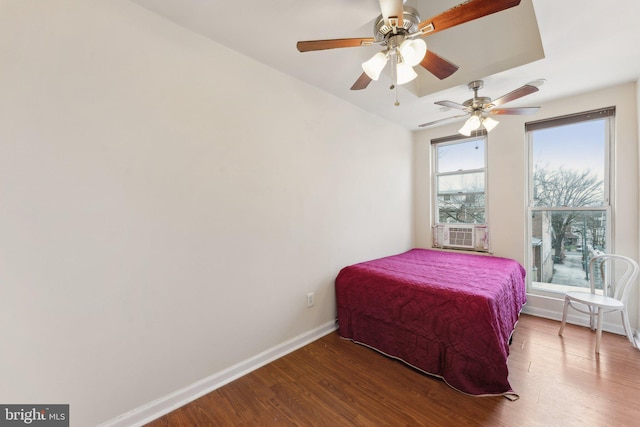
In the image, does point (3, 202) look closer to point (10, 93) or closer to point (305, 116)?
point (10, 93)

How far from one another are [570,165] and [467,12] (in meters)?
2.76

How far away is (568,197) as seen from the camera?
296 centimetres

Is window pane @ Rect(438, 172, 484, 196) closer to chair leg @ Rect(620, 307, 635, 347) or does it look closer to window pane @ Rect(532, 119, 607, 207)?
window pane @ Rect(532, 119, 607, 207)

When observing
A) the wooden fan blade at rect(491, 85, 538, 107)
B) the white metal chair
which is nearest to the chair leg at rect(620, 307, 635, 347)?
the white metal chair

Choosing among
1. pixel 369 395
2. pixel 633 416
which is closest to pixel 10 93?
pixel 369 395

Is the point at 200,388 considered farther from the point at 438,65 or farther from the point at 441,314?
the point at 438,65

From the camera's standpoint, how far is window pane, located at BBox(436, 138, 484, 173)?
11.8ft

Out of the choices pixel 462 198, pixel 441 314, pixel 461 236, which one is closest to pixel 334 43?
pixel 441 314

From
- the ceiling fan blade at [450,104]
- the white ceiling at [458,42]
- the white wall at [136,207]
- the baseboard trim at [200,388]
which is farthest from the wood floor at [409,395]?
the white ceiling at [458,42]

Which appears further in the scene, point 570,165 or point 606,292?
point 570,165

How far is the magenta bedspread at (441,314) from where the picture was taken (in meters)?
1.77

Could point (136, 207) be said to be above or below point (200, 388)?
above

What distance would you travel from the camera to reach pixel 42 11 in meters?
1.31

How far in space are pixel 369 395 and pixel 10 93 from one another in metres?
2.63
